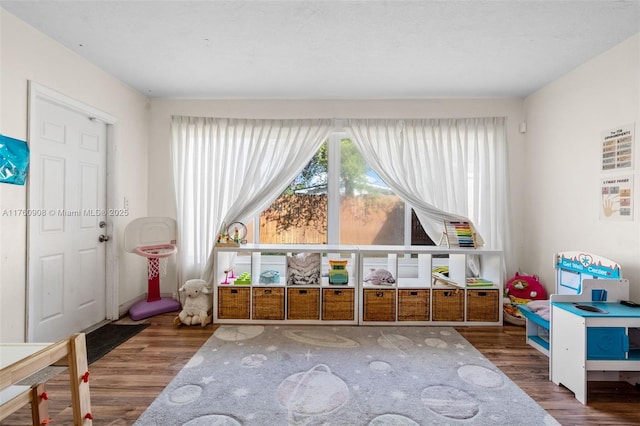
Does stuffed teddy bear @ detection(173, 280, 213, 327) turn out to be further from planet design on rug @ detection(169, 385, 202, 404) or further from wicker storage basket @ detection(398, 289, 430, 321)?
wicker storage basket @ detection(398, 289, 430, 321)

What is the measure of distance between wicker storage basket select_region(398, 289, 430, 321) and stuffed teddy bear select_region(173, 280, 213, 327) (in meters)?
1.99

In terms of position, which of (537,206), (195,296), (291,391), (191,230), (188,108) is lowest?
(291,391)

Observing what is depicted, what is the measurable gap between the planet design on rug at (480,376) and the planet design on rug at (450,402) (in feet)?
0.63

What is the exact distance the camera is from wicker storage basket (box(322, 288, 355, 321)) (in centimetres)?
328

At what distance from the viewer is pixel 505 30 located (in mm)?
2359

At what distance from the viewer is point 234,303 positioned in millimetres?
3301

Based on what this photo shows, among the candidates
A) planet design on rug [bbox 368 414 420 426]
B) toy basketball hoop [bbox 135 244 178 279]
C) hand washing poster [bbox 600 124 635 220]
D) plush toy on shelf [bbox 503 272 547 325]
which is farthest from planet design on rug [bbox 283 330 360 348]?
hand washing poster [bbox 600 124 635 220]

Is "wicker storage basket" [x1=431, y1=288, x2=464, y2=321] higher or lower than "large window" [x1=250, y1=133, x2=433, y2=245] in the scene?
lower

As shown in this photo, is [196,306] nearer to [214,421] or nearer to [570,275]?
[214,421]

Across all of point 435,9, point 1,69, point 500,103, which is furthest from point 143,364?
point 500,103

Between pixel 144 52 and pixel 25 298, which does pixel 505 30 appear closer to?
pixel 144 52

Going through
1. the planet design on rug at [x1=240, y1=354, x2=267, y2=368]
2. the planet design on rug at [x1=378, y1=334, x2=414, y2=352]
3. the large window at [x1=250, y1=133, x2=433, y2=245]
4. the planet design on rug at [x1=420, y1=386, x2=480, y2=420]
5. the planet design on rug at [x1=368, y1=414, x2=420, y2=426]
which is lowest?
the planet design on rug at [x1=420, y1=386, x2=480, y2=420]

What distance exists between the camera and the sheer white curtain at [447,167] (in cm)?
370

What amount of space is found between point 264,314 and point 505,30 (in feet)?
10.6
